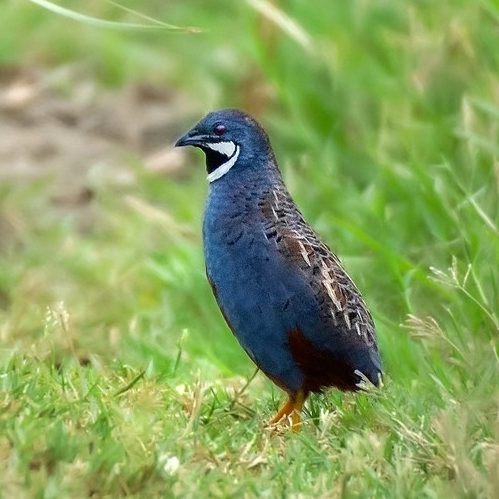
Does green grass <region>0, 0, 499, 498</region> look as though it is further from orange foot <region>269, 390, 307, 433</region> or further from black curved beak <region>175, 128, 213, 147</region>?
black curved beak <region>175, 128, 213, 147</region>

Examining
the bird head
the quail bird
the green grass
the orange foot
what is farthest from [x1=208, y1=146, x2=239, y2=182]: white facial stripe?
the orange foot

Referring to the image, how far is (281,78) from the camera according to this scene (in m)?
8.19

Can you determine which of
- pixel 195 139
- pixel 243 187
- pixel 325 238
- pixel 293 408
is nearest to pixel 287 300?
pixel 293 408

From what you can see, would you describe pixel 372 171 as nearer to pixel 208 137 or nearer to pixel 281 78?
pixel 281 78

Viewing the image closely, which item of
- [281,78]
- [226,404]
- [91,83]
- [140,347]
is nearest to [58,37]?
[91,83]

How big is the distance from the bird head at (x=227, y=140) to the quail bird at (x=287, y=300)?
0.15m

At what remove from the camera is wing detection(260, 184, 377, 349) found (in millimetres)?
4691

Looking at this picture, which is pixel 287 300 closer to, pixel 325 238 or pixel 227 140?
pixel 227 140

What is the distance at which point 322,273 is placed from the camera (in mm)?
4734

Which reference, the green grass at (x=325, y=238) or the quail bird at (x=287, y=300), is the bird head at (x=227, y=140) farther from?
the green grass at (x=325, y=238)

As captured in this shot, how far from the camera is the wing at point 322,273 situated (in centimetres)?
469

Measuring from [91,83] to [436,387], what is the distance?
575 cm

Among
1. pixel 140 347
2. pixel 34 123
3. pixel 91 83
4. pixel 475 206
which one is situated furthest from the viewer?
pixel 91 83

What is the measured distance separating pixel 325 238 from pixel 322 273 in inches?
75.8
